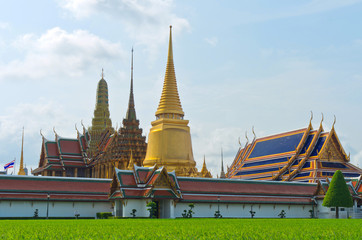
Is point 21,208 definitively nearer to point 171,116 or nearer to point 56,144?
point 171,116

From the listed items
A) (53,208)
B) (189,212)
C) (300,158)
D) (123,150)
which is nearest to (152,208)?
(189,212)

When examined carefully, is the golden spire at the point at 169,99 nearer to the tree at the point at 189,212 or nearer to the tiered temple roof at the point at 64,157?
the tiered temple roof at the point at 64,157

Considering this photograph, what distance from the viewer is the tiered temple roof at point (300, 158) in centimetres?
5725

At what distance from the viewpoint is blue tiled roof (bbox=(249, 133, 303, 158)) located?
6188 cm

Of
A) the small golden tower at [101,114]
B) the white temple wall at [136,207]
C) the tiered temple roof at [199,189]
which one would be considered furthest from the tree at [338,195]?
the small golden tower at [101,114]

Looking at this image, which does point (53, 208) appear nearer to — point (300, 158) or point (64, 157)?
point (300, 158)

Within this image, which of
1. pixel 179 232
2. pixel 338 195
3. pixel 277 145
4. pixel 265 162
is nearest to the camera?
pixel 179 232

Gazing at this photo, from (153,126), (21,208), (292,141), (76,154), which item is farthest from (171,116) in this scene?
(21,208)

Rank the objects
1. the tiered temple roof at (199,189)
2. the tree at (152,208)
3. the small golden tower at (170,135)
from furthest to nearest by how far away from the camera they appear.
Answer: the small golden tower at (170,135), the tiered temple roof at (199,189), the tree at (152,208)

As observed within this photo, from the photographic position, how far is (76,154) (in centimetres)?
8269

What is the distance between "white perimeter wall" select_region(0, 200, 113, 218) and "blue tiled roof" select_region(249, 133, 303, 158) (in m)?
27.2

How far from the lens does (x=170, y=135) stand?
6738 centimetres

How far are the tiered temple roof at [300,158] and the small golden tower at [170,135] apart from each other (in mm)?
8377

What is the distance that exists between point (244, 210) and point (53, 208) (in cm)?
1850
